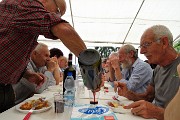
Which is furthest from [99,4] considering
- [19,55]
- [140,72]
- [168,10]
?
[19,55]

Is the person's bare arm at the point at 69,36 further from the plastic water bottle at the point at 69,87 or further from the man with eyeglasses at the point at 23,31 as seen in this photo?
the plastic water bottle at the point at 69,87

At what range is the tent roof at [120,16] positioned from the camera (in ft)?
15.1

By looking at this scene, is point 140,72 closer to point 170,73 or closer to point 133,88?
point 133,88

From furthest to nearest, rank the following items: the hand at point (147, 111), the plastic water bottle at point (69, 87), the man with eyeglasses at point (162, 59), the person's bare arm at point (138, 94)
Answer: the person's bare arm at point (138, 94) → the man with eyeglasses at point (162, 59) → the plastic water bottle at point (69, 87) → the hand at point (147, 111)

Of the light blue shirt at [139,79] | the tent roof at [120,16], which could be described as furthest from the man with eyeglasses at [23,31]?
the tent roof at [120,16]

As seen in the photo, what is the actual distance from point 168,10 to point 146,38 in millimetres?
3502

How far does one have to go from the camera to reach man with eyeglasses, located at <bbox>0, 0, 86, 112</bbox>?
1002 millimetres

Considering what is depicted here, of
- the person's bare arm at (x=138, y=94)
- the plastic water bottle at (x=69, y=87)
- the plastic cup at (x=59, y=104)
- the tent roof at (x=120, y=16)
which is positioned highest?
the tent roof at (x=120, y=16)

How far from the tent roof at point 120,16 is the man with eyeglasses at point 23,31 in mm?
3404

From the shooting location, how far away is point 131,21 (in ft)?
17.6

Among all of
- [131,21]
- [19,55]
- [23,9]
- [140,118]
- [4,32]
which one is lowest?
[140,118]

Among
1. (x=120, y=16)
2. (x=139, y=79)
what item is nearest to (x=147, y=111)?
(x=139, y=79)

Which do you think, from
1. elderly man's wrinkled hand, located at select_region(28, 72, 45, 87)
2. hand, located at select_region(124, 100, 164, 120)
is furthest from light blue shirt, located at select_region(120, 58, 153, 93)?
hand, located at select_region(124, 100, 164, 120)

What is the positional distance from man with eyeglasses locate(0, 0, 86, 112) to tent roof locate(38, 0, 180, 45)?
3404 millimetres
